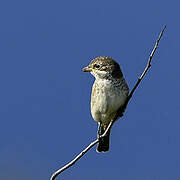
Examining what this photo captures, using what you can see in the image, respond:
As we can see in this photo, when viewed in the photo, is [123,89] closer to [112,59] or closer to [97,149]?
[112,59]

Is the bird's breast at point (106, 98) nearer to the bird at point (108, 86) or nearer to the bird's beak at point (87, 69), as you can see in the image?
the bird at point (108, 86)

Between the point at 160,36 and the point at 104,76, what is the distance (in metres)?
1.80

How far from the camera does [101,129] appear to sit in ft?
24.2

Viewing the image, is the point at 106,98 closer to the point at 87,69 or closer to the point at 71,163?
the point at 87,69

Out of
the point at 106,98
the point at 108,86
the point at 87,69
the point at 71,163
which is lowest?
the point at 71,163

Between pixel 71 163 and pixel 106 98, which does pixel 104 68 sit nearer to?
pixel 106 98

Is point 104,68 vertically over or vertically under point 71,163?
over

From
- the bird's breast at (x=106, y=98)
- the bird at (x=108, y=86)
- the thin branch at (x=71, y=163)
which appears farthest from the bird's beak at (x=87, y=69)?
the thin branch at (x=71, y=163)

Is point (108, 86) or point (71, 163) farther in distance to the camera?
point (108, 86)

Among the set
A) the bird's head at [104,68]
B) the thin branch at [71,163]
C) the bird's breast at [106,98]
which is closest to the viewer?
the thin branch at [71,163]

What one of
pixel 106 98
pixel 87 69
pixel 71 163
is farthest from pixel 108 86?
pixel 71 163

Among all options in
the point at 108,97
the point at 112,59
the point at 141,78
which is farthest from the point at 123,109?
the point at 141,78

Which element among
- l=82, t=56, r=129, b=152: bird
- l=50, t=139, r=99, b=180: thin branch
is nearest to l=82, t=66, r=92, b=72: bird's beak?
l=82, t=56, r=129, b=152: bird

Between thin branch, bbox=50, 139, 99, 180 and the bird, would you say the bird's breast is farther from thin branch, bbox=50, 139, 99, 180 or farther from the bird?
thin branch, bbox=50, 139, 99, 180
